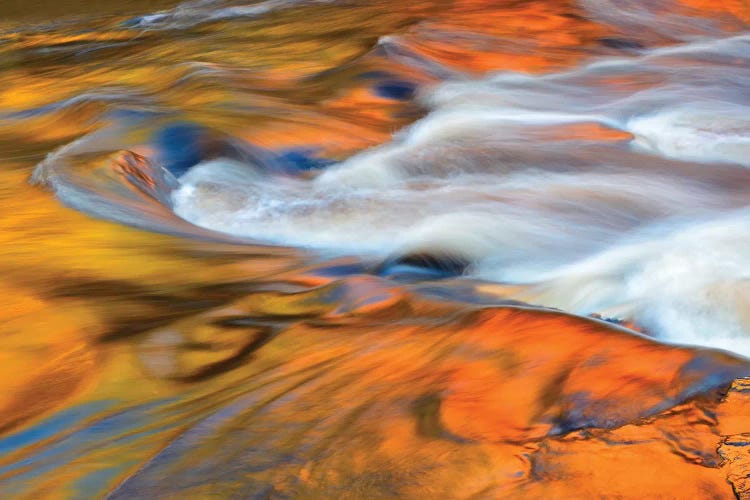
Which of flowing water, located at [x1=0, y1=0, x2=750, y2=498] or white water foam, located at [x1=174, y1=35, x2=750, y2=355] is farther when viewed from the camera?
white water foam, located at [x1=174, y1=35, x2=750, y2=355]

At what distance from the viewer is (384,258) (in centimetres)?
346

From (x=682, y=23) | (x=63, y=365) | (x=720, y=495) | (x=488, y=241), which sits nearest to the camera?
(x=720, y=495)

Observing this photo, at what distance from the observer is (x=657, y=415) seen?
180cm

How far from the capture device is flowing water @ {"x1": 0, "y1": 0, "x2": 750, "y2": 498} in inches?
73.1

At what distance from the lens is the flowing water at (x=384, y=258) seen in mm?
1857

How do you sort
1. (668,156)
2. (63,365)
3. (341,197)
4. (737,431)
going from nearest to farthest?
(737,431) < (63,365) < (341,197) < (668,156)

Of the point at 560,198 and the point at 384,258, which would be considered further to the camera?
the point at 560,198

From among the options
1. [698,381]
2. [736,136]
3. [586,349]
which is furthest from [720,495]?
[736,136]

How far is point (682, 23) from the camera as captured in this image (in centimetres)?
736

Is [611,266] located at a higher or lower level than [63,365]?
lower

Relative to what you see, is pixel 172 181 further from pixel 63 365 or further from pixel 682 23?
pixel 682 23

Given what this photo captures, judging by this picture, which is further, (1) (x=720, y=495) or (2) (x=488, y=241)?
(2) (x=488, y=241)

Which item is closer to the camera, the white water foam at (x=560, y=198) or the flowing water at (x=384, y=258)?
the flowing water at (x=384, y=258)

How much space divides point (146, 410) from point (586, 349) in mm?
911
